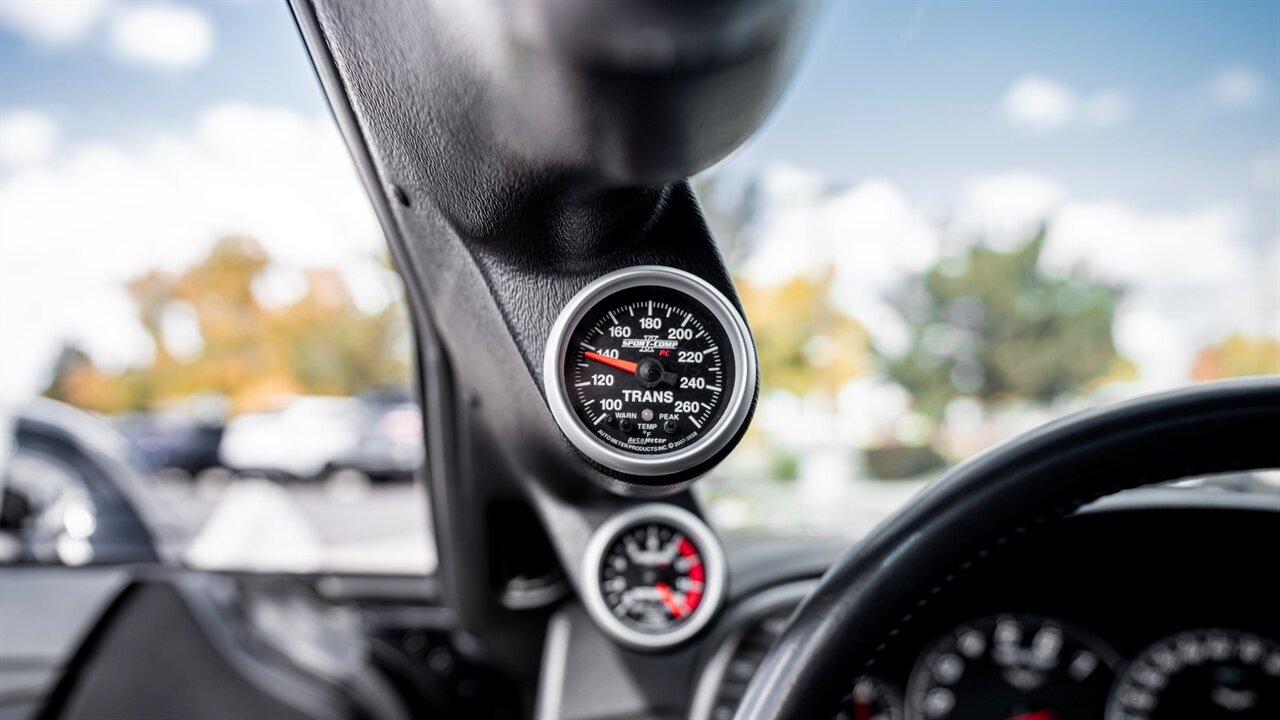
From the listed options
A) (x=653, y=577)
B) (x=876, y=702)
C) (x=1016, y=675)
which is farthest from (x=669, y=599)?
(x=1016, y=675)

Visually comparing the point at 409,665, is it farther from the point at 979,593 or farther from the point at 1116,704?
the point at 1116,704

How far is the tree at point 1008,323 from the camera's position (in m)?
6.19

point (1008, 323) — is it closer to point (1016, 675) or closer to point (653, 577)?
point (1016, 675)

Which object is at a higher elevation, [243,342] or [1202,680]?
[1202,680]

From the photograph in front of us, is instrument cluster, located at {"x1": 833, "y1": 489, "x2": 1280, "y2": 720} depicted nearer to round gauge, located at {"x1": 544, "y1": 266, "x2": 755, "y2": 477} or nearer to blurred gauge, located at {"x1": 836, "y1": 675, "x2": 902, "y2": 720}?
blurred gauge, located at {"x1": 836, "y1": 675, "x2": 902, "y2": 720}

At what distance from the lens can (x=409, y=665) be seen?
8.75 feet

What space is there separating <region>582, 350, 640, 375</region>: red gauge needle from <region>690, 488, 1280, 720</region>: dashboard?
0.81 m

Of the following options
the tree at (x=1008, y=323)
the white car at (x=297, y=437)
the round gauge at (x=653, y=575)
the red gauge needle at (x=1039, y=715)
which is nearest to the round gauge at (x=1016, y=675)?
the red gauge needle at (x=1039, y=715)

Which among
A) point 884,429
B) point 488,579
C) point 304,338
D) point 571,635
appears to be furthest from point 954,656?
point 304,338

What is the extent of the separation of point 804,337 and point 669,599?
100 cm

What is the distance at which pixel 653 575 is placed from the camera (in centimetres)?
176

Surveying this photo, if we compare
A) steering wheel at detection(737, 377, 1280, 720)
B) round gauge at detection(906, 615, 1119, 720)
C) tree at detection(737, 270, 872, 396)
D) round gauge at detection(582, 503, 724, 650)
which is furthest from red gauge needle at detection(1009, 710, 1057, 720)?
steering wheel at detection(737, 377, 1280, 720)

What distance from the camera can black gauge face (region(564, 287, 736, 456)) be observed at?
1.14 m

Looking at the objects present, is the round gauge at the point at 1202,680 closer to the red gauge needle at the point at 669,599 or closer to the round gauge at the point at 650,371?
the red gauge needle at the point at 669,599
